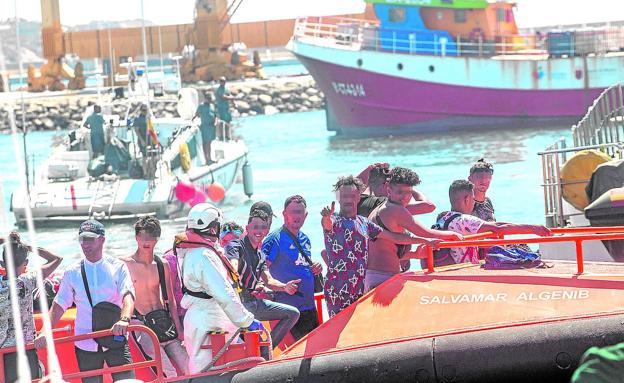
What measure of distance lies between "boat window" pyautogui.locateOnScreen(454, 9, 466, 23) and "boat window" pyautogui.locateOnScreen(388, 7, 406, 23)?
1.88 metres

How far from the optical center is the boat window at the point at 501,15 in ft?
148

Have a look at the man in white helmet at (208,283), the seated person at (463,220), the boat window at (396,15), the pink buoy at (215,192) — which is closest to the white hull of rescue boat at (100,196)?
the pink buoy at (215,192)

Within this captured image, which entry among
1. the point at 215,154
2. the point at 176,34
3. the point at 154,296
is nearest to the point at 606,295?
the point at 154,296

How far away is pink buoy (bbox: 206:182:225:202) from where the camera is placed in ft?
83.6

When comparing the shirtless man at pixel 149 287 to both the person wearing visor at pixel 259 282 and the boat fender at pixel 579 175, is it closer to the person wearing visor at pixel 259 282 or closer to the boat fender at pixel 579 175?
the person wearing visor at pixel 259 282

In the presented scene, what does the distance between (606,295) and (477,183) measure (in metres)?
2.07

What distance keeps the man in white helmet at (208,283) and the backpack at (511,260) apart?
1.58 metres

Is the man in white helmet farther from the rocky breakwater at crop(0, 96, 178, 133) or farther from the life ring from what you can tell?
the rocky breakwater at crop(0, 96, 178, 133)

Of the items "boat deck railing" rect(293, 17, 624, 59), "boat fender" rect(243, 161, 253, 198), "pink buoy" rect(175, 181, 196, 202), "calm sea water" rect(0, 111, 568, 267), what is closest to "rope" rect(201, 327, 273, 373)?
"calm sea water" rect(0, 111, 568, 267)

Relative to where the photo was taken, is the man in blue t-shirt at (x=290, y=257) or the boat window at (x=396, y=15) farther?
the boat window at (x=396, y=15)

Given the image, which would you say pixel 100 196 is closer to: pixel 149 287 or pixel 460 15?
pixel 149 287

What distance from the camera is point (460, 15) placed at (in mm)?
44250

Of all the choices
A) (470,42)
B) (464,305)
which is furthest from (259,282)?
(470,42)

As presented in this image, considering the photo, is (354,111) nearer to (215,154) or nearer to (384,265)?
(215,154)
